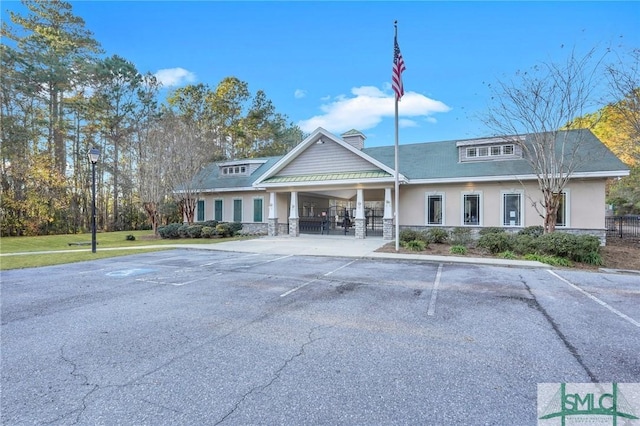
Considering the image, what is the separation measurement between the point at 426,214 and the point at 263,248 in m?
8.68

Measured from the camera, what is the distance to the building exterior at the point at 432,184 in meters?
14.0

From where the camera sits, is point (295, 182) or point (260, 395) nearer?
point (260, 395)

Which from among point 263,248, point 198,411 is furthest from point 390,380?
point 263,248

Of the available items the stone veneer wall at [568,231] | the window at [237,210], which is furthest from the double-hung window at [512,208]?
the window at [237,210]

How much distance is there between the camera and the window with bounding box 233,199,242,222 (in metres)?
21.5

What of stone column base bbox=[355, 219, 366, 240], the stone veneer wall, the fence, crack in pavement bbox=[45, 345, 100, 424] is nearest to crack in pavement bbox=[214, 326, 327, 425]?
crack in pavement bbox=[45, 345, 100, 424]

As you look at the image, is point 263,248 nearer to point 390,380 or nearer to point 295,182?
point 295,182

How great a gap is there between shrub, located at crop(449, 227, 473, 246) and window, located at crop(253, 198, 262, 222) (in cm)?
1188

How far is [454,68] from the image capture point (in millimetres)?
16641

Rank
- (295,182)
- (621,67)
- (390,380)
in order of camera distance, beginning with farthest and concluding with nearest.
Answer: (295,182) → (621,67) → (390,380)

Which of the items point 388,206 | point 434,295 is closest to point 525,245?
point 388,206

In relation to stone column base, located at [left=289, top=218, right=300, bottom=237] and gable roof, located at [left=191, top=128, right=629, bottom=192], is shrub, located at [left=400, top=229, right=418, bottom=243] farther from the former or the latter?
stone column base, located at [left=289, top=218, right=300, bottom=237]

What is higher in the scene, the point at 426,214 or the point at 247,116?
the point at 247,116

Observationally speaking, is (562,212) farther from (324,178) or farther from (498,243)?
(324,178)
